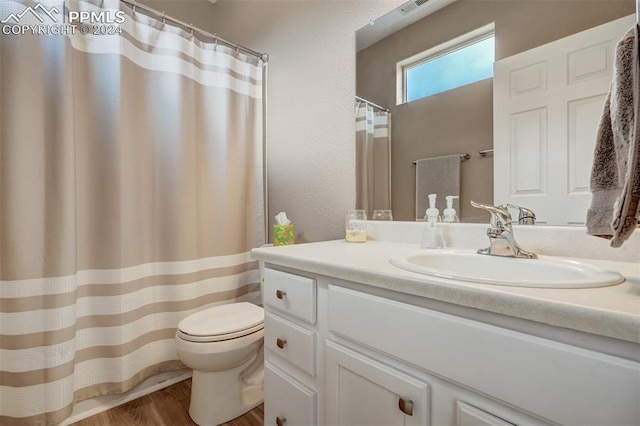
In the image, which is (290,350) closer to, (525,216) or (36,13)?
(525,216)

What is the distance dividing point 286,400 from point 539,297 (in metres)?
0.82

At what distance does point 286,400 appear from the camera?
95cm

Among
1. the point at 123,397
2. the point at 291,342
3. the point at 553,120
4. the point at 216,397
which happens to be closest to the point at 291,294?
the point at 291,342

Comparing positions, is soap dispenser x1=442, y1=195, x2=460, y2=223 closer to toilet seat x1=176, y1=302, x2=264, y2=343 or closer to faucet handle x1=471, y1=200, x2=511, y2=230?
faucet handle x1=471, y1=200, x2=511, y2=230

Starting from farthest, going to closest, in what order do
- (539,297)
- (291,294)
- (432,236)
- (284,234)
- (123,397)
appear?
(284,234), (123,397), (432,236), (291,294), (539,297)

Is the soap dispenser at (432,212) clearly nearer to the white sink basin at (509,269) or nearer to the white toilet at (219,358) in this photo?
the white sink basin at (509,269)

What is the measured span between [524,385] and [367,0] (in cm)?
159

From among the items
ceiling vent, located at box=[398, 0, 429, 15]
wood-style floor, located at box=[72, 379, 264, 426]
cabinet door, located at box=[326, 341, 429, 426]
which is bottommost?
wood-style floor, located at box=[72, 379, 264, 426]

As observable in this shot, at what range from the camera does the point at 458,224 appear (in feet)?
3.54

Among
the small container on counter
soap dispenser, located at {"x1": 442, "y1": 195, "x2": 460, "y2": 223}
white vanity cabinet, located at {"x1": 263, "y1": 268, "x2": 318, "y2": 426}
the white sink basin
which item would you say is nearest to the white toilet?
white vanity cabinet, located at {"x1": 263, "y1": 268, "x2": 318, "y2": 426}

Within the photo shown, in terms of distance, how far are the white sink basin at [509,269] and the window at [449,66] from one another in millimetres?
654

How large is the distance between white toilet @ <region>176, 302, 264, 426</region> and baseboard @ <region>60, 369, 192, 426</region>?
1.18ft

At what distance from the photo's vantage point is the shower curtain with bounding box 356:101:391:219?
134 centimetres

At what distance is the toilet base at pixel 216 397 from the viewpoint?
1280mm
